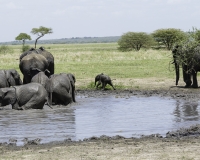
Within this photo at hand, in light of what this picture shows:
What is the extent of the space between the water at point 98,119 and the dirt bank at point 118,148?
1.98ft

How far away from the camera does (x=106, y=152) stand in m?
7.76

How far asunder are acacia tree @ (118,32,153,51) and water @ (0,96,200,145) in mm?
48805

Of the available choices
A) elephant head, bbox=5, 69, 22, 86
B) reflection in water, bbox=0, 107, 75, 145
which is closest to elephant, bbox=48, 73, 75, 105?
reflection in water, bbox=0, 107, 75, 145

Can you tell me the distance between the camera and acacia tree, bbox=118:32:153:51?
64.2 metres

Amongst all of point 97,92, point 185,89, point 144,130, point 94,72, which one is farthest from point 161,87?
point 144,130

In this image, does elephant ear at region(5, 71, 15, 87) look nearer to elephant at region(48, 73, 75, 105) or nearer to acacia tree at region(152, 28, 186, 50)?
elephant at region(48, 73, 75, 105)

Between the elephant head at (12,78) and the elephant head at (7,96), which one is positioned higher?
the elephant head at (12,78)

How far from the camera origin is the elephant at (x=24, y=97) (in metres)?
13.1

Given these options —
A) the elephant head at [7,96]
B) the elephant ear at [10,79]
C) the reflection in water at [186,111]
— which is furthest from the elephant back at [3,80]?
the reflection in water at [186,111]

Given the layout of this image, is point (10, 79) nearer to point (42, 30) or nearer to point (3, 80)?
point (3, 80)

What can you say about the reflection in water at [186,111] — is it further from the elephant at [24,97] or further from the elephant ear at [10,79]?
the elephant ear at [10,79]

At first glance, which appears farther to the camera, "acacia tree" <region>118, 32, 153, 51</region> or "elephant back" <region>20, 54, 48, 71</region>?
"acacia tree" <region>118, 32, 153, 51</region>

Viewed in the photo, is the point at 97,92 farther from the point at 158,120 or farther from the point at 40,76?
the point at 158,120

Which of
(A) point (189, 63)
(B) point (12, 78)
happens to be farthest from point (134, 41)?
(B) point (12, 78)
